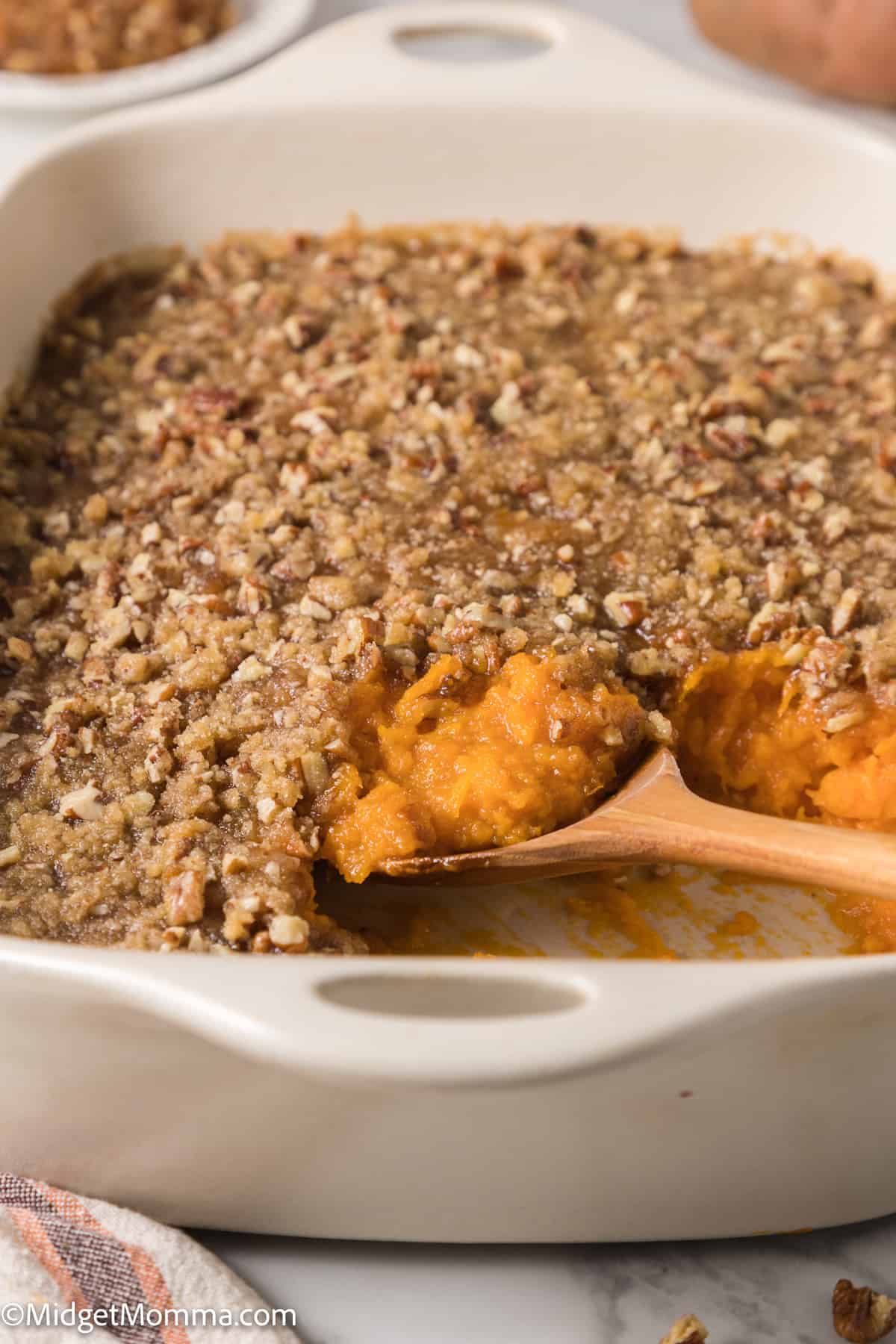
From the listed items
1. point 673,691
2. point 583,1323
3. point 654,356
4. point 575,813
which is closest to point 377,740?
point 575,813

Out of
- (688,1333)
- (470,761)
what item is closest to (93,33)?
(470,761)

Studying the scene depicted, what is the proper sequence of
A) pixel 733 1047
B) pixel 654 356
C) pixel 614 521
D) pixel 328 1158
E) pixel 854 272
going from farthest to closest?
pixel 854 272 → pixel 654 356 → pixel 614 521 → pixel 328 1158 → pixel 733 1047

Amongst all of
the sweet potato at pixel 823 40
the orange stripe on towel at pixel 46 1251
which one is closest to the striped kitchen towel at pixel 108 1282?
the orange stripe on towel at pixel 46 1251

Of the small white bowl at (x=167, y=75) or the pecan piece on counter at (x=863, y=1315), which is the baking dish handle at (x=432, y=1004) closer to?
the pecan piece on counter at (x=863, y=1315)

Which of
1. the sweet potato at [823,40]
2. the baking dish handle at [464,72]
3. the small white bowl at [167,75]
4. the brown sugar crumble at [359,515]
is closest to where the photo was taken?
the brown sugar crumble at [359,515]

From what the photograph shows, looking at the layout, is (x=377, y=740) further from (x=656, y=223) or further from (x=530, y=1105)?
(x=656, y=223)

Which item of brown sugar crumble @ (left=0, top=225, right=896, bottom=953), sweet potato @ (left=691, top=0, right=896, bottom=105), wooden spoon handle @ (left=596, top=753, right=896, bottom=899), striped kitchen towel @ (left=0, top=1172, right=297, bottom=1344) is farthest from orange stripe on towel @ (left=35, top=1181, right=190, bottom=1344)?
sweet potato @ (left=691, top=0, right=896, bottom=105)
